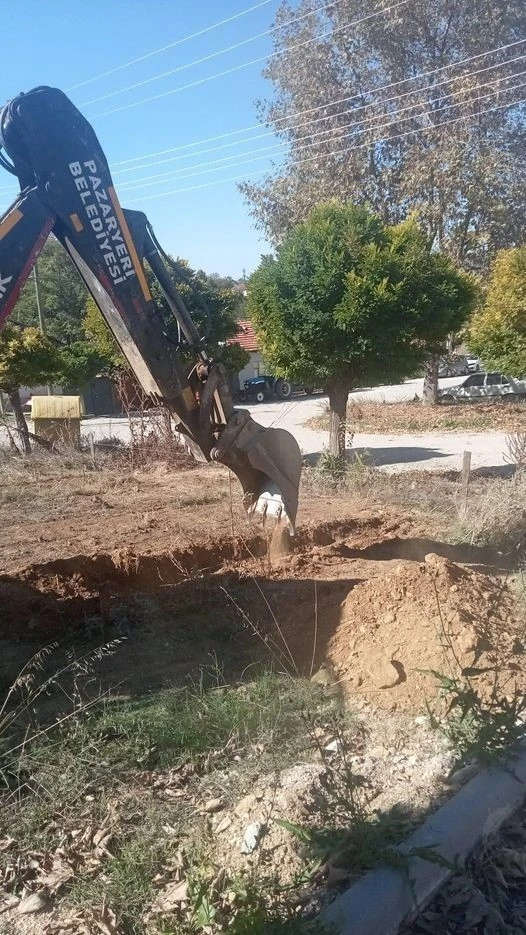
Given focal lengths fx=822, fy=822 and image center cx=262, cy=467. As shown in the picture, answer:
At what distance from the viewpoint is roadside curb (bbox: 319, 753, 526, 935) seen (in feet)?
9.53

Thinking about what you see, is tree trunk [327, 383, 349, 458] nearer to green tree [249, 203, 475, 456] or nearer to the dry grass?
green tree [249, 203, 475, 456]

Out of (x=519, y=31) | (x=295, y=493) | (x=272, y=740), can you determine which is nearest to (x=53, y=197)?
(x=295, y=493)

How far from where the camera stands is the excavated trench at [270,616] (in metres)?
5.20

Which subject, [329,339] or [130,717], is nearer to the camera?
[130,717]

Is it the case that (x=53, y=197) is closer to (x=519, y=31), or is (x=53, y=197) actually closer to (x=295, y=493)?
(x=295, y=493)

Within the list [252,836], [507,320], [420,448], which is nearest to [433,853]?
[252,836]

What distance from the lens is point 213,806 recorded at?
12.4ft

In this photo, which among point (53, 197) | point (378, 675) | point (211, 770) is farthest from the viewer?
point (53, 197)

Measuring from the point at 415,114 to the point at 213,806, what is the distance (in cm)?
2821

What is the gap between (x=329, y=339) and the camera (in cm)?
1283

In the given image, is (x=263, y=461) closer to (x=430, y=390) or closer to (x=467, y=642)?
(x=467, y=642)

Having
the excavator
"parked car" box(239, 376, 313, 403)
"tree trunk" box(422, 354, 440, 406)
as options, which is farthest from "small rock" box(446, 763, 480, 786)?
"parked car" box(239, 376, 313, 403)

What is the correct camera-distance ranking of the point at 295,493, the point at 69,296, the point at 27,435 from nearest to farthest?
the point at 295,493 → the point at 27,435 → the point at 69,296

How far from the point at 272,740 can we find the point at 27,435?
14.2m
